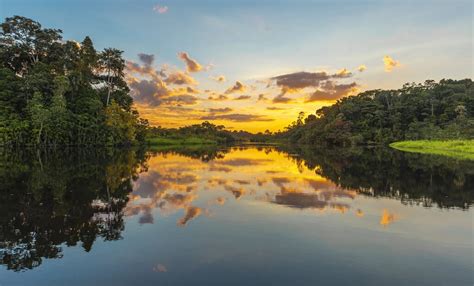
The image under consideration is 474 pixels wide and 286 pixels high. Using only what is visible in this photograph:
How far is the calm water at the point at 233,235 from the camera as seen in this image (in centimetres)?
577

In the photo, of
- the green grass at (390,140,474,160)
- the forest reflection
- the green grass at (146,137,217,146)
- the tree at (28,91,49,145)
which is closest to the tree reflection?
the forest reflection

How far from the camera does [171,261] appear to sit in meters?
6.30

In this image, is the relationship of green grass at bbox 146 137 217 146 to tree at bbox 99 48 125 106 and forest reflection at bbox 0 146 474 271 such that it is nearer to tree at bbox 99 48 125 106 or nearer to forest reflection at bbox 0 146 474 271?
tree at bbox 99 48 125 106

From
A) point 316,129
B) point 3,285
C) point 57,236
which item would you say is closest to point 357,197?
point 57,236

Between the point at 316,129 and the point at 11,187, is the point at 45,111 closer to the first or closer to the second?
the point at 11,187

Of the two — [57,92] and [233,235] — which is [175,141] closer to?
[57,92]

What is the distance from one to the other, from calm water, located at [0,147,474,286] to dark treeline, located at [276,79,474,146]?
66781 mm

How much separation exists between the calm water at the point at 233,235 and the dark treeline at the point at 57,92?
36.8 metres

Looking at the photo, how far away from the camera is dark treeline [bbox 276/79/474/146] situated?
7694 centimetres

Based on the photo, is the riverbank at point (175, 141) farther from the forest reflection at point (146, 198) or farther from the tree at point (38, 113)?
the forest reflection at point (146, 198)

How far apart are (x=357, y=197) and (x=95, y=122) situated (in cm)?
4803

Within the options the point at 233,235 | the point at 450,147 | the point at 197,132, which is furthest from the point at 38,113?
the point at 197,132

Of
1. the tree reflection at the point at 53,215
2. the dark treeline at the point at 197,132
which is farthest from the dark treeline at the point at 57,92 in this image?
the tree reflection at the point at 53,215

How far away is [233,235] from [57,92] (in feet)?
153
